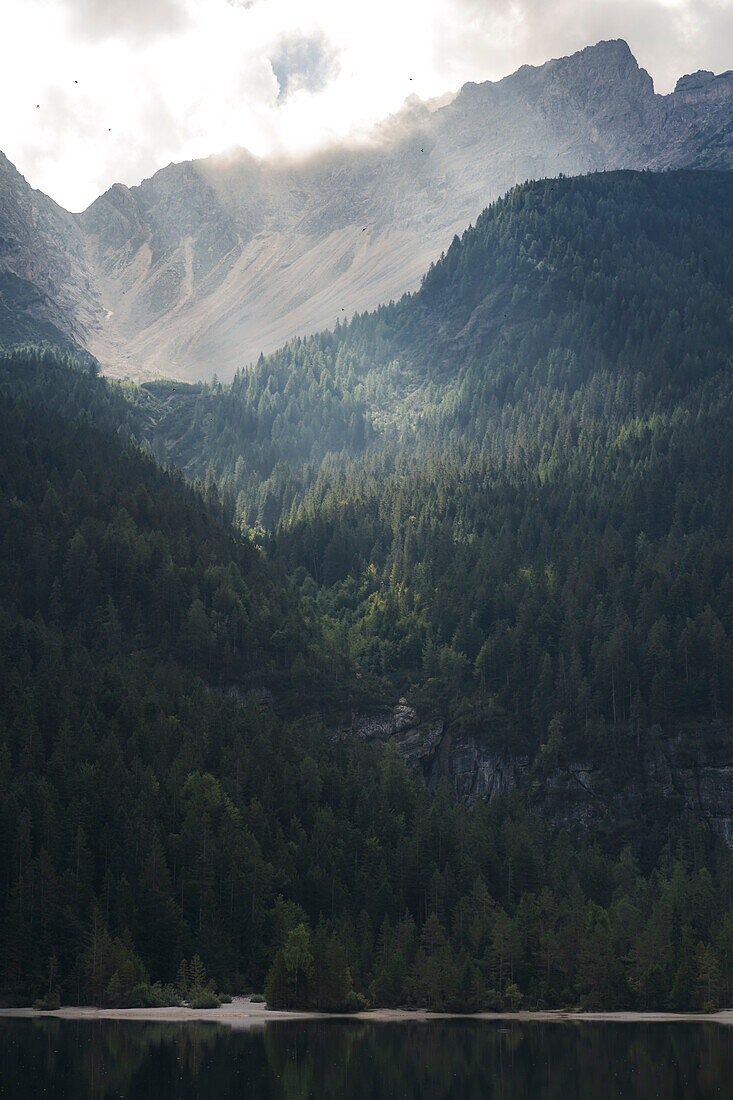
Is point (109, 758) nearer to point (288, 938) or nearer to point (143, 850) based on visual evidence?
point (143, 850)

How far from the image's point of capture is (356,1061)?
96.7 metres

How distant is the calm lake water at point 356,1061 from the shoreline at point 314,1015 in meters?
5.21

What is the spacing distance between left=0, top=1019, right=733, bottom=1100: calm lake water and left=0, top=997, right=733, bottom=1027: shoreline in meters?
5.21

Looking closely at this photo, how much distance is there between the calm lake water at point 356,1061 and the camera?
84.1 m

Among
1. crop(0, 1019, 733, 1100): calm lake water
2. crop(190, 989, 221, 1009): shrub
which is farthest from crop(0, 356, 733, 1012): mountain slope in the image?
crop(0, 1019, 733, 1100): calm lake water

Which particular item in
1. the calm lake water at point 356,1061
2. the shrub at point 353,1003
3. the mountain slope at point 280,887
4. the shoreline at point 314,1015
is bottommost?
the calm lake water at point 356,1061

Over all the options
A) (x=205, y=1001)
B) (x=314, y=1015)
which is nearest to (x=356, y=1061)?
(x=314, y=1015)

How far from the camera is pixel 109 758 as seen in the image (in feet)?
553

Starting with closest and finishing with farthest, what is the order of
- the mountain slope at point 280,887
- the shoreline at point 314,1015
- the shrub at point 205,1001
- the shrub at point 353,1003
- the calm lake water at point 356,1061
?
the calm lake water at point 356,1061 < the shoreline at point 314,1015 < the shrub at point 353,1003 < the shrub at point 205,1001 < the mountain slope at point 280,887

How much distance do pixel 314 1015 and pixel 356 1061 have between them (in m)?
36.1

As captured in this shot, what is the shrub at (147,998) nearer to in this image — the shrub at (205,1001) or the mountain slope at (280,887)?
the mountain slope at (280,887)

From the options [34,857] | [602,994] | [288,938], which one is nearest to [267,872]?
[288,938]

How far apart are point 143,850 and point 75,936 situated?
15.6 m

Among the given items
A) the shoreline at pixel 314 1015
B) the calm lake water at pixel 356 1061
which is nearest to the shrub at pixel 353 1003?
the shoreline at pixel 314 1015
